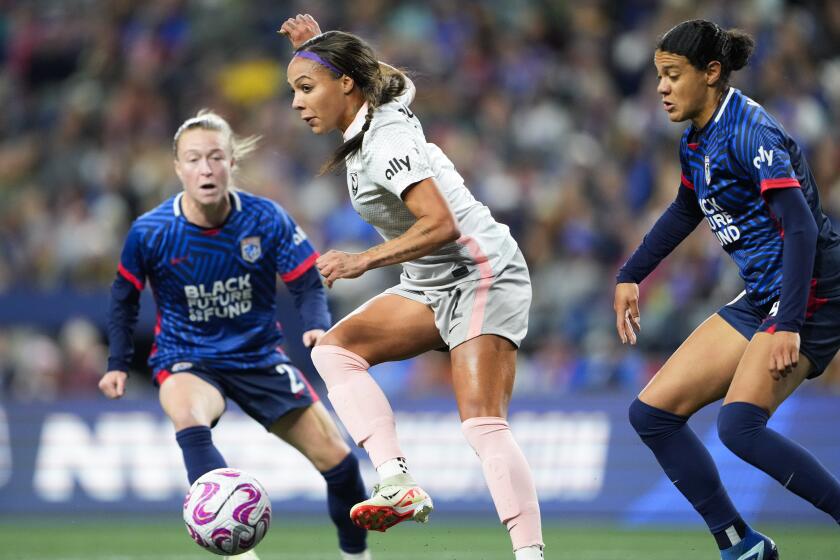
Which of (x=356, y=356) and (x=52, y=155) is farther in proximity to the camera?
(x=52, y=155)

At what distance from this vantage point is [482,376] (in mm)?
5078

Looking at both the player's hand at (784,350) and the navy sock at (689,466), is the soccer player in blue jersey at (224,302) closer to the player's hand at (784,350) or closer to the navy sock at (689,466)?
the navy sock at (689,466)

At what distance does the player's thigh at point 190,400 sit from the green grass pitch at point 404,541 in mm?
1615

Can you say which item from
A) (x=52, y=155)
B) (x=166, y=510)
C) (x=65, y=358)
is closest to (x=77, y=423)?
(x=166, y=510)

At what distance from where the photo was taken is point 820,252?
508cm

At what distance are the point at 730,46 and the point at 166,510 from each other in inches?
245

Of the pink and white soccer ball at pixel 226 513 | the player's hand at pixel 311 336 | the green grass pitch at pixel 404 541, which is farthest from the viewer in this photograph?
the green grass pitch at pixel 404 541

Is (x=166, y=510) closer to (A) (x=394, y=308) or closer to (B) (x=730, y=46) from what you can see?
(A) (x=394, y=308)

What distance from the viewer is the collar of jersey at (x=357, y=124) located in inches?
203

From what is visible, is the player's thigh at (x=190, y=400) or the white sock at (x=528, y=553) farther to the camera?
the player's thigh at (x=190, y=400)

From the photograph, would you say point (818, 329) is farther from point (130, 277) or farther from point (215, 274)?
point (130, 277)

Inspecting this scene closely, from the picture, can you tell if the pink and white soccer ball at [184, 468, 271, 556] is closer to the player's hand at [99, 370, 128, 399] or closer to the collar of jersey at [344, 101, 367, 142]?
the player's hand at [99, 370, 128, 399]

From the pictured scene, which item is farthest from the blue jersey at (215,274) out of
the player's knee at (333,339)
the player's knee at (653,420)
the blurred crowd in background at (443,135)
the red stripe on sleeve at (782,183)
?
the blurred crowd in background at (443,135)

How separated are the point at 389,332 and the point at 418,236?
2.11 feet
